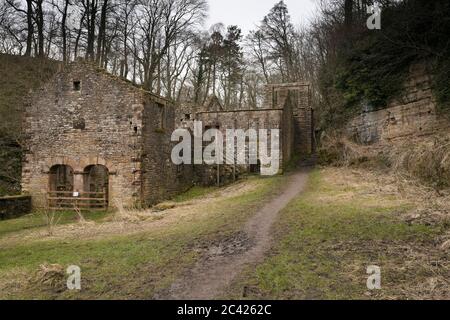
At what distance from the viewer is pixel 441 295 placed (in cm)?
450

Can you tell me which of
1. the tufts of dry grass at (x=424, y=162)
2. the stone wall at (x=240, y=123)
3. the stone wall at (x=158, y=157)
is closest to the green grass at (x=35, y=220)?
the stone wall at (x=158, y=157)

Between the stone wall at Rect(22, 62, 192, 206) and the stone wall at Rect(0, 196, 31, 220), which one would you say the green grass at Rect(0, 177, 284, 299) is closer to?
the stone wall at Rect(22, 62, 192, 206)

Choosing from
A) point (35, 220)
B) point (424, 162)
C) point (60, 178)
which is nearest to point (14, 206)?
point (35, 220)

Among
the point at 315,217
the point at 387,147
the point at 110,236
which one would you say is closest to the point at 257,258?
the point at 315,217

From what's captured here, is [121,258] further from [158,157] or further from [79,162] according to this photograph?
[158,157]

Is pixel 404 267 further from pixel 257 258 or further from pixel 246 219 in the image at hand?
pixel 246 219

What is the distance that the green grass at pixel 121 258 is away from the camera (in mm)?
5766

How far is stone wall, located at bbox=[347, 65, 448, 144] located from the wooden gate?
12.5 metres

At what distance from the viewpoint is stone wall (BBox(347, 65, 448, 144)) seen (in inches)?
523

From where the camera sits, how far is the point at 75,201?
15320 mm

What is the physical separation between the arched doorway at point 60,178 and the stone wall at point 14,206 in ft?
3.80

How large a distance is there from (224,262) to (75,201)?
1097cm

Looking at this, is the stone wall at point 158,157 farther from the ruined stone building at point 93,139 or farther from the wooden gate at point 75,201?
A: the wooden gate at point 75,201

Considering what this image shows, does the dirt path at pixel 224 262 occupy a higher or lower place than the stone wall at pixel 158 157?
lower
